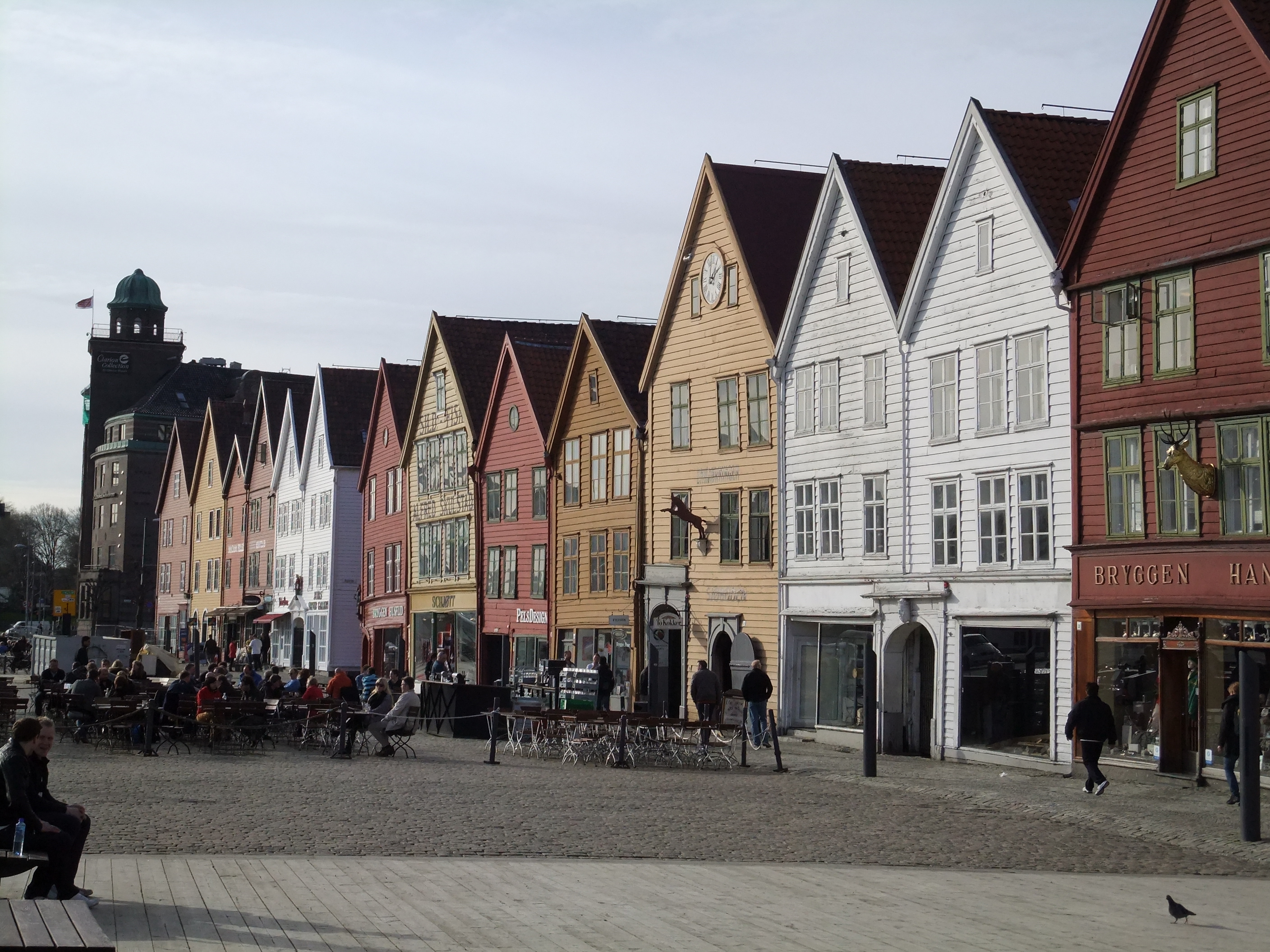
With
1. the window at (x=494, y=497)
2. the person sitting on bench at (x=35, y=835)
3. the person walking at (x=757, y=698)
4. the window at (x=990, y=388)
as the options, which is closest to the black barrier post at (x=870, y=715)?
the person walking at (x=757, y=698)

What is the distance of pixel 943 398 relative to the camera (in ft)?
109

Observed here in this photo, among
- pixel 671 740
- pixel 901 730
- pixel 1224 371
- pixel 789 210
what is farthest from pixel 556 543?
pixel 1224 371

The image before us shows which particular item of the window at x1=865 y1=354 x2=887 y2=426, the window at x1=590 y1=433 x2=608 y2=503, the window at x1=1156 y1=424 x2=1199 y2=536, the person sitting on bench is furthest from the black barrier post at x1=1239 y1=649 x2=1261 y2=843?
the window at x1=590 y1=433 x2=608 y2=503

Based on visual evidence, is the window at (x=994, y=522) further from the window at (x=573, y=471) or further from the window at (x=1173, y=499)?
the window at (x=573, y=471)

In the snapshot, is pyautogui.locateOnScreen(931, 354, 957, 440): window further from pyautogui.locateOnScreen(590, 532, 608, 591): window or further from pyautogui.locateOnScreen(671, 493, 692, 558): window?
pyautogui.locateOnScreen(590, 532, 608, 591): window

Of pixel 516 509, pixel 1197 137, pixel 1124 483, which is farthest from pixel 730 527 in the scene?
pixel 1197 137

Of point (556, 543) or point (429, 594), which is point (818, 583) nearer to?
point (556, 543)

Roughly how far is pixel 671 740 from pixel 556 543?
21001 millimetres

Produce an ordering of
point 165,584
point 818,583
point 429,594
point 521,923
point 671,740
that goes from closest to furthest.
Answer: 1. point 521,923
2. point 671,740
3. point 818,583
4. point 429,594
5. point 165,584

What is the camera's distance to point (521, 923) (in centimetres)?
1162

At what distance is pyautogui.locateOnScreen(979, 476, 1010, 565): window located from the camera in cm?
3089

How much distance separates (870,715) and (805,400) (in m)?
12.4

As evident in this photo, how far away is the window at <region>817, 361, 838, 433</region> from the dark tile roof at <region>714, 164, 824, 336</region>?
2.67 meters

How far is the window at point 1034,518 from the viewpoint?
97.7 feet
